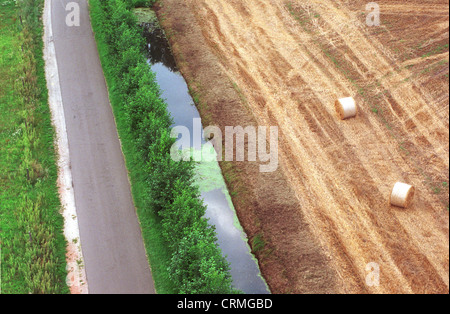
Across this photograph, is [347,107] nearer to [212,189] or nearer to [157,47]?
[212,189]

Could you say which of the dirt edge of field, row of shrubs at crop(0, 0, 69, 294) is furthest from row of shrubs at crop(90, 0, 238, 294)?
row of shrubs at crop(0, 0, 69, 294)

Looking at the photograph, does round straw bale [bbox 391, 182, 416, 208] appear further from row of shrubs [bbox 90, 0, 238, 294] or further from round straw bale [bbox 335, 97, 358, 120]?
row of shrubs [bbox 90, 0, 238, 294]

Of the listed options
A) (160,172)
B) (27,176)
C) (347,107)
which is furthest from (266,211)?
(27,176)

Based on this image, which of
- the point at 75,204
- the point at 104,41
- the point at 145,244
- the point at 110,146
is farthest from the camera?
the point at 104,41

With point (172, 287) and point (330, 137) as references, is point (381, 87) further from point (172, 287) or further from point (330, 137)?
point (172, 287)

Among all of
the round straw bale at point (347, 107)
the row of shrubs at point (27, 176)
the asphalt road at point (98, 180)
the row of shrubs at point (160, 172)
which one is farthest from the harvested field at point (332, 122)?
the row of shrubs at point (27, 176)

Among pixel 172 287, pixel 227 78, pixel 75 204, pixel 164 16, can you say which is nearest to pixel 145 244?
pixel 172 287
